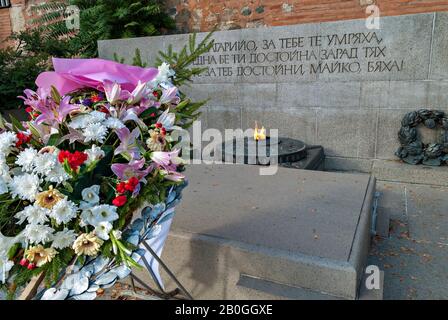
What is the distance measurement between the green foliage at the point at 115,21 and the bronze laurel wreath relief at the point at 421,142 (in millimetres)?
5299

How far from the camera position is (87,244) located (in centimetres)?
105

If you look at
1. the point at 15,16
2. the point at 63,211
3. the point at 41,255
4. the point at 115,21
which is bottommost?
the point at 41,255

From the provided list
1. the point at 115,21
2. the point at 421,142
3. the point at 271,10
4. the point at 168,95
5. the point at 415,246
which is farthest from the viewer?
the point at 115,21

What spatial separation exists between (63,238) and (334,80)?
175 inches

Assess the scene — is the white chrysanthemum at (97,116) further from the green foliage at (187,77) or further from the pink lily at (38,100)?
the green foliage at (187,77)

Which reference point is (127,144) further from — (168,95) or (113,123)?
(168,95)

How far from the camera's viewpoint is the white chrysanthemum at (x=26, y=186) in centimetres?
99

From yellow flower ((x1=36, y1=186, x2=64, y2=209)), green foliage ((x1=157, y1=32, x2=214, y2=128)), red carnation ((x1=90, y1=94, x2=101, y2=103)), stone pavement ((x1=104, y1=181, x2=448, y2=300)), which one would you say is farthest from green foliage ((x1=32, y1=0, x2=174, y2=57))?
yellow flower ((x1=36, y1=186, x2=64, y2=209))

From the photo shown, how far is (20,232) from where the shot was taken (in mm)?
1025

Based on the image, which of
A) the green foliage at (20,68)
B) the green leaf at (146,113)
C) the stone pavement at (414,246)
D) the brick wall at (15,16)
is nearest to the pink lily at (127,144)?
the green leaf at (146,113)

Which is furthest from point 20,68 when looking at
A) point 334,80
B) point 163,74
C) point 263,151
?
point 163,74

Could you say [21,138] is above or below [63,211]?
above
